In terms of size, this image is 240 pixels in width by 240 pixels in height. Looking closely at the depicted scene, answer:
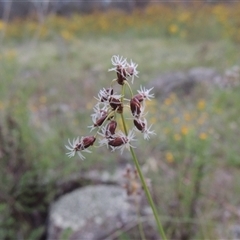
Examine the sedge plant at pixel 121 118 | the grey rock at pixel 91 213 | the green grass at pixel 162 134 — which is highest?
the green grass at pixel 162 134

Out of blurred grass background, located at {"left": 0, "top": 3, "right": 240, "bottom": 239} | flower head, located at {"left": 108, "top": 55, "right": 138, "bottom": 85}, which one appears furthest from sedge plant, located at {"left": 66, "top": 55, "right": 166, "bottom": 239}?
blurred grass background, located at {"left": 0, "top": 3, "right": 240, "bottom": 239}

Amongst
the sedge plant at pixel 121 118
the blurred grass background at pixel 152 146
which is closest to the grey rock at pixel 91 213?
the blurred grass background at pixel 152 146

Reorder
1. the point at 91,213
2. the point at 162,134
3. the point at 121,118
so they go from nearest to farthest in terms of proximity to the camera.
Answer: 1. the point at 121,118
2. the point at 91,213
3. the point at 162,134

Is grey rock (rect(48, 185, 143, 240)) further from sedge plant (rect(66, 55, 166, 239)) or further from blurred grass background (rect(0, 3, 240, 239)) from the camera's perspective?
sedge plant (rect(66, 55, 166, 239))

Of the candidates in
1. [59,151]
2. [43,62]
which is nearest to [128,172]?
[59,151]

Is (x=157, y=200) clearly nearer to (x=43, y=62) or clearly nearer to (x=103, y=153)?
(x=103, y=153)

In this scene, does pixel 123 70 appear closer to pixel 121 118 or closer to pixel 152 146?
pixel 121 118

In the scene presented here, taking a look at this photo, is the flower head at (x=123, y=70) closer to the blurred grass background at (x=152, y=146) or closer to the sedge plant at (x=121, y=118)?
the sedge plant at (x=121, y=118)

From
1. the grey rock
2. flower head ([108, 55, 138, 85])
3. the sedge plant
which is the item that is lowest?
the sedge plant

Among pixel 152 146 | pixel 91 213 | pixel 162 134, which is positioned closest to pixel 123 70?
pixel 91 213
